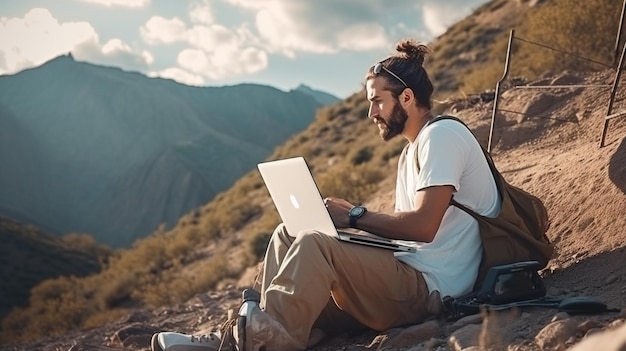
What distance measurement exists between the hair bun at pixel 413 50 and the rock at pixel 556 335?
5.21 feet

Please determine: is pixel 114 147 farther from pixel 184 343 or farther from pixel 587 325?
pixel 587 325

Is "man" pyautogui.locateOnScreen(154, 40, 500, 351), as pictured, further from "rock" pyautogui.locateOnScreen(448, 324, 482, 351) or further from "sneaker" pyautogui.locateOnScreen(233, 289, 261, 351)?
"rock" pyautogui.locateOnScreen(448, 324, 482, 351)

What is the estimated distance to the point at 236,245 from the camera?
16781mm

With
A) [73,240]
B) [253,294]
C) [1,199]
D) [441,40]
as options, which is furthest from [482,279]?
[1,199]

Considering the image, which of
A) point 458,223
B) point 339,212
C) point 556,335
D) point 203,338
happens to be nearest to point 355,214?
point 339,212

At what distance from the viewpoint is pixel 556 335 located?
2725 millimetres

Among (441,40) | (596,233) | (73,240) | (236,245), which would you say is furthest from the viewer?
(73,240)

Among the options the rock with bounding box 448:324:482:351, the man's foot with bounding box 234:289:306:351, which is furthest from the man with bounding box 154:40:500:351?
the rock with bounding box 448:324:482:351

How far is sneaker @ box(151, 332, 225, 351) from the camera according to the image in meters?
3.44

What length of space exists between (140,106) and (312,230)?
216ft

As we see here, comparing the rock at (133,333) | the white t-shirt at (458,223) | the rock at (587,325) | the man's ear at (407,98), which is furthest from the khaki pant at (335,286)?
the rock at (133,333)

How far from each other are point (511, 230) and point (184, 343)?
69.3 inches

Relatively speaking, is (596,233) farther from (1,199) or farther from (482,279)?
(1,199)

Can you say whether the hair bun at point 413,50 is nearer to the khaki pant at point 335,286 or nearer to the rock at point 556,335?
the khaki pant at point 335,286
